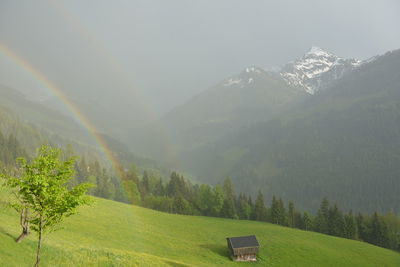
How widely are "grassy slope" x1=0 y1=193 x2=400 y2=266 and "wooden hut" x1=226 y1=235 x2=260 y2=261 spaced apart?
1.93 metres

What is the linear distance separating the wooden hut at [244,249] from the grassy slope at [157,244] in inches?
76.1

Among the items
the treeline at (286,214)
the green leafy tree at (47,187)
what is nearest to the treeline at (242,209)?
the treeline at (286,214)

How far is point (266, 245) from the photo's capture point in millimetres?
77250

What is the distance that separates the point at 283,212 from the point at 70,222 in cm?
8854

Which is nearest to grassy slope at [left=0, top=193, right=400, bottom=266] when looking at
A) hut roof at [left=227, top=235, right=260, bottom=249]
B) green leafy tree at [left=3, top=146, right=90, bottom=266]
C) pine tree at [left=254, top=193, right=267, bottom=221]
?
hut roof at [left=227, top=235, right=260, bottom=249]

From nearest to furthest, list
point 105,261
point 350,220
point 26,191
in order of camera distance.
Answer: point 26,191 → point 105,261 → point 350,220

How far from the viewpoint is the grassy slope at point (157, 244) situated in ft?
110

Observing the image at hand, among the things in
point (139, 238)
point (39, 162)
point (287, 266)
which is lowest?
point (287, 266)

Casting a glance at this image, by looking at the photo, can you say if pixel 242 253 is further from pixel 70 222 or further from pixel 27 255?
pixel 27 255

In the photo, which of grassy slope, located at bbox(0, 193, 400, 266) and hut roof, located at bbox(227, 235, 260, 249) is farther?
hut roof, located at bbox(227, 235, 260, 249)

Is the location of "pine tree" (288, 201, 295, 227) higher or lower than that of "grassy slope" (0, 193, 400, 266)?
higher

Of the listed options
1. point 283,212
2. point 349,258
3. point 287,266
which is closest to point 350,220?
point 283,212

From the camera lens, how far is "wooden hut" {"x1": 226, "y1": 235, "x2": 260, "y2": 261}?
6556cm

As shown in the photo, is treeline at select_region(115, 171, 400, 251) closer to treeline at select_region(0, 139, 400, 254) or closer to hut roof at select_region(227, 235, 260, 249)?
treeline at select_region(0, 139, 400, 254)
